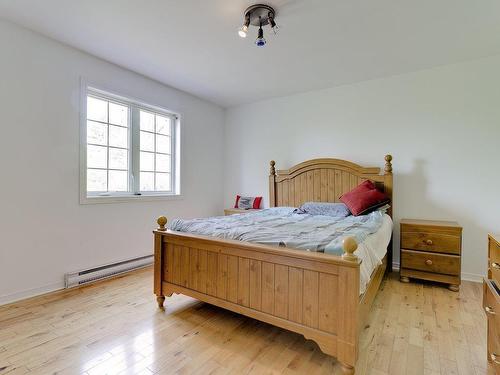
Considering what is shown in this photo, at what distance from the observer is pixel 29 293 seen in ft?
7.87

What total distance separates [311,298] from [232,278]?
60 cm

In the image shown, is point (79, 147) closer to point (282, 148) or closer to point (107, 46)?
point (107, 46)

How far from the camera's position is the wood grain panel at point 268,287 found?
67.0 inches

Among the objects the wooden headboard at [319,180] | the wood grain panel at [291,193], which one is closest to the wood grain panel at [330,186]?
the wooden headboard at [319,180]

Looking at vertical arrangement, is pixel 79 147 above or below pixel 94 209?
above

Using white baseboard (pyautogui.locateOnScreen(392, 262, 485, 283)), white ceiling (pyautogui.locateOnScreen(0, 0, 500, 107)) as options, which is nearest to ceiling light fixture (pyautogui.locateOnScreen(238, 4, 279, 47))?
white ceiling (pyautogui.locateOnScreen(0, 0, 500, 107))

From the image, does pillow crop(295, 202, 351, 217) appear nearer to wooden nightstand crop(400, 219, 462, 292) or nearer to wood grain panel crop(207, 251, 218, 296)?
wooden nightstand crop(400, 219, 462, 292)

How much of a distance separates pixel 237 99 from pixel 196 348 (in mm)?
3635

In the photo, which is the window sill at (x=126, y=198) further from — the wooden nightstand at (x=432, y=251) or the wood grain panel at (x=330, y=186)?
the wooden nightstand at (x=432, y=251)

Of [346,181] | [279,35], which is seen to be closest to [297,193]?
[346,181]

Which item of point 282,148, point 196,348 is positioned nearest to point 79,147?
point 196,348

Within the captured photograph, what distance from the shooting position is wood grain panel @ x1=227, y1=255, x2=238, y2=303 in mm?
1868

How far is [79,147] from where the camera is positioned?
2744mm

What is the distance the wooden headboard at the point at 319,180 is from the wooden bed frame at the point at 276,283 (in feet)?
5.39
